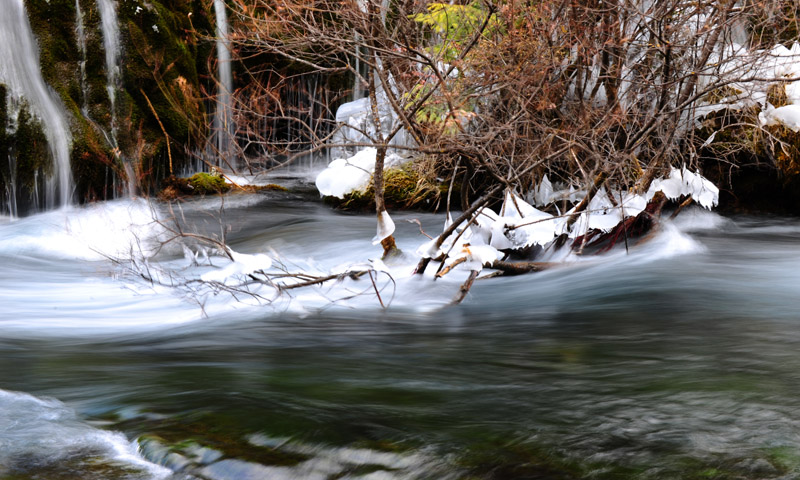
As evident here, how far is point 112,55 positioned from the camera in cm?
1144

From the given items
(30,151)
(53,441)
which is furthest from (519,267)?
(30,151)

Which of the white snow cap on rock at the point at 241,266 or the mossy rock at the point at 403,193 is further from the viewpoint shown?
the mossy rock at the point at 403,193

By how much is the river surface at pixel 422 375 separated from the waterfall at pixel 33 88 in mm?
2623

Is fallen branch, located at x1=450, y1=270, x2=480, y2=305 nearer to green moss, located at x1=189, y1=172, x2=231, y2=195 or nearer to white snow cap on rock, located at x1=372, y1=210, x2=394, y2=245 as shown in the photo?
white snow cap on rock, located at x1=372, y1=210, x2=394, y2=245

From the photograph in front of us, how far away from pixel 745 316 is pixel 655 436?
2.56 meters

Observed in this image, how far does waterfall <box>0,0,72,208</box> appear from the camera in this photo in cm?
1036

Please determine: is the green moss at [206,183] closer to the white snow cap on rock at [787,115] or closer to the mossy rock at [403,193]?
the mossy rock at [403,193]

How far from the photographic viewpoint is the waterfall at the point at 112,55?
11.3 meters

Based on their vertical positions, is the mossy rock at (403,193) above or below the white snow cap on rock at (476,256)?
above

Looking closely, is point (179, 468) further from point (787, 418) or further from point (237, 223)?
point (237, 223)

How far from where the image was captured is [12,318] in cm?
591

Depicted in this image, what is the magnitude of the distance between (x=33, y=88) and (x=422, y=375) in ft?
27.4

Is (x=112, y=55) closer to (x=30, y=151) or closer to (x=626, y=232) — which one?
(x=30, y=151)

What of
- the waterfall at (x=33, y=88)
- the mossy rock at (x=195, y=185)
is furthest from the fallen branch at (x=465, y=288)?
the waterfall at (x=33, y=88)
